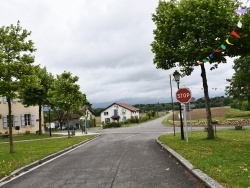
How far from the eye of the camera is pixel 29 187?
779cm

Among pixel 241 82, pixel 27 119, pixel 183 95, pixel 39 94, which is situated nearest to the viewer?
pixel 183 95

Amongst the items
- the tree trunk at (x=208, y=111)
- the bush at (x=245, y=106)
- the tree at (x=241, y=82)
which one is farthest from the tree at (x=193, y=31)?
the bush at (x=245, y=106)

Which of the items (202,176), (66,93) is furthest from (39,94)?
(202,176)

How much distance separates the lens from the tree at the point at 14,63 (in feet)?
53.8

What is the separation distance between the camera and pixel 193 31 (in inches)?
632

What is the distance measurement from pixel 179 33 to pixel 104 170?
31.8 feet

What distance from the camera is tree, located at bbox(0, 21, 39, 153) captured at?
16391 millimetres

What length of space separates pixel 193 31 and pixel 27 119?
36.8 m

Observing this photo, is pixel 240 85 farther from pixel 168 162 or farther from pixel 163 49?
pixel 168 162

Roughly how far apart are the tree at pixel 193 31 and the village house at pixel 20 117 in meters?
32.5

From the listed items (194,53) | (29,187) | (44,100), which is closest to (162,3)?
(194,53)

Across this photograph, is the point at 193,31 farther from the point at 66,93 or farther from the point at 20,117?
the point at 20,117

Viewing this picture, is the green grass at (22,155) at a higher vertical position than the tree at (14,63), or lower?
lower

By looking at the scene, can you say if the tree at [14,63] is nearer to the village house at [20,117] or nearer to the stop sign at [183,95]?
the stop sign at [183,95]
